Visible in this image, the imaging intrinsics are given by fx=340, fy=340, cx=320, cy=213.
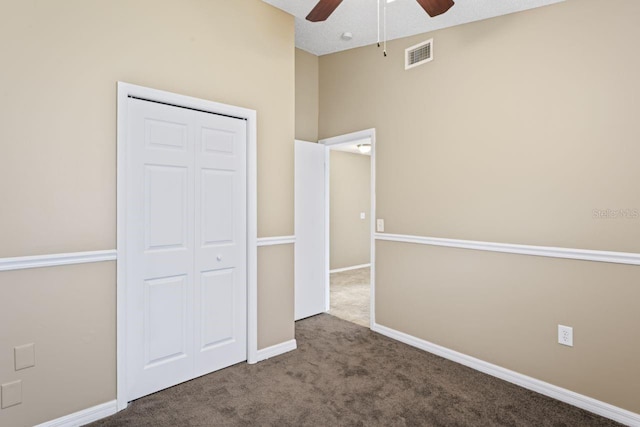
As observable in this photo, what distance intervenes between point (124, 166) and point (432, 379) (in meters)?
2.70

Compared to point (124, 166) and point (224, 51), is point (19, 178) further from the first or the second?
point (224, 51)

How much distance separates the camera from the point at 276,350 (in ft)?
10.0

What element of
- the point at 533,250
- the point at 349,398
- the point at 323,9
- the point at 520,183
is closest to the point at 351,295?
the point at 349,398

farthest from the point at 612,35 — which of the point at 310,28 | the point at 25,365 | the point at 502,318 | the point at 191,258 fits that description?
the point at 25,365

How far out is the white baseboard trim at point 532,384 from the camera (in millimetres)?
2133

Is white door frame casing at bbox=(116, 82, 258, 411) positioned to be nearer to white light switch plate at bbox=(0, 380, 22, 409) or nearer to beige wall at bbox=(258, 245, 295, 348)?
beige wall at bbox=(258, 245, 295, 348)

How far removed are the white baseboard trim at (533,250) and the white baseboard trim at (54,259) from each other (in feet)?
8.20

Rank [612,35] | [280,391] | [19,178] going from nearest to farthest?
[19,178]
[612,35]
[280,391]

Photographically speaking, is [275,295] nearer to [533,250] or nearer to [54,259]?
[54,259]

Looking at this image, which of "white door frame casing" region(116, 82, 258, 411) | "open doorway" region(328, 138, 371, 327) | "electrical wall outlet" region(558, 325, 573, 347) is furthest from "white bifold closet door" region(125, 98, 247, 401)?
"open doorway" region(328, 138, 371, 327)

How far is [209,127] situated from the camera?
2.64 m

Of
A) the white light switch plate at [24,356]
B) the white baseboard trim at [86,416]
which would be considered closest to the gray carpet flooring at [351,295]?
the white baseboard trim at [86,416]

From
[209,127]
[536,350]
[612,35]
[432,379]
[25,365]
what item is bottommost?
[432,379]

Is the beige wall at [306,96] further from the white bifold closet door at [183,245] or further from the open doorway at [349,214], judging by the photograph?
the open doorway at [349,214]
